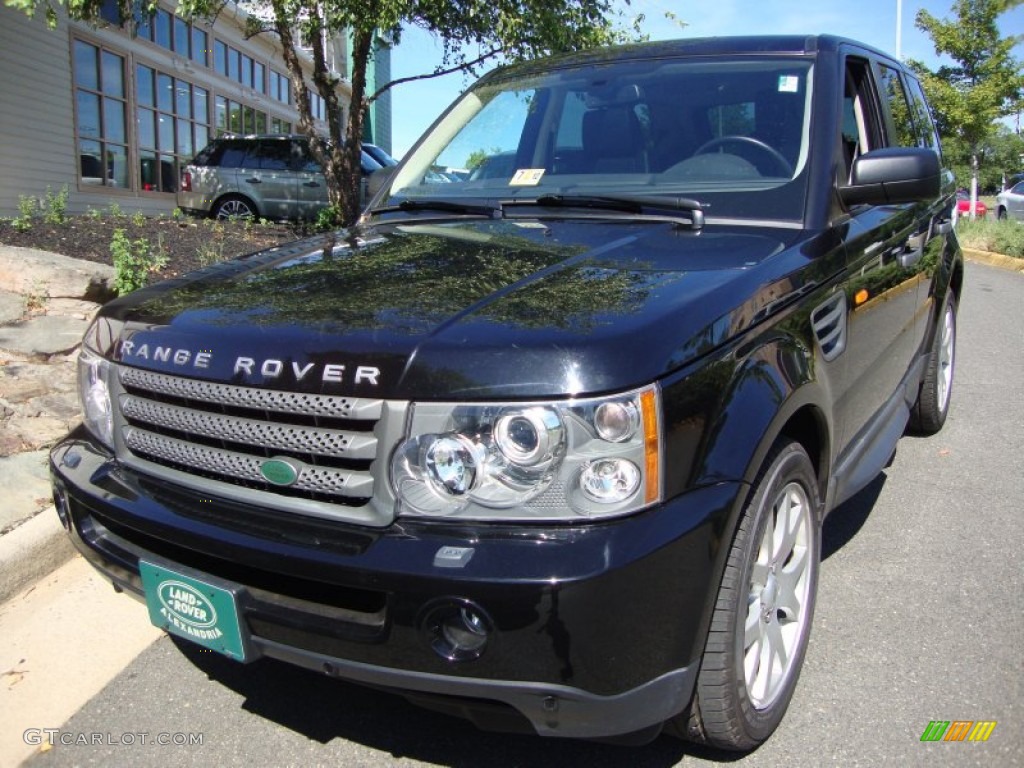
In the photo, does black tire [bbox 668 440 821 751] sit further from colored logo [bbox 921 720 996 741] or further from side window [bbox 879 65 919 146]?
side window [bbox 879 65 919 146]

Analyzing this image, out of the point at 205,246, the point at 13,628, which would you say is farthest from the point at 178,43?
the point at 13,628

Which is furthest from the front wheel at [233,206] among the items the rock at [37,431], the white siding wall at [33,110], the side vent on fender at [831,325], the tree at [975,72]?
the tree at [975,72]

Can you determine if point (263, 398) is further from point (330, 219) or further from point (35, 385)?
point (330, 219)

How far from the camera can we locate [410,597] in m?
1.76

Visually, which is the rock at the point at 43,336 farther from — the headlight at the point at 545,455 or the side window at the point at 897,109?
the side window at the point at 897,109

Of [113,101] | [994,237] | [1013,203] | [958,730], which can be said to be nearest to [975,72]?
[1013,203]

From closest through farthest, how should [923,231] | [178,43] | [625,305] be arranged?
[625,305] < [923,231] < [178,43]

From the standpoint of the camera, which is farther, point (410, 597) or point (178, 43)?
point (178, 43)

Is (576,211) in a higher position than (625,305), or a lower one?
higher

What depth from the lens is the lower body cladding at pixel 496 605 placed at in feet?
5.62

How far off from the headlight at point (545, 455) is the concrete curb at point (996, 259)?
15254mm

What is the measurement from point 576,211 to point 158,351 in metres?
1.46

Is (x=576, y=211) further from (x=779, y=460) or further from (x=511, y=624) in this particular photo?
(x=511, y=624)

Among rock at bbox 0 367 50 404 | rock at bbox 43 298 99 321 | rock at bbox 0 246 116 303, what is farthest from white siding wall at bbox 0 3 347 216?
rock at bbox 0 367 50 404
